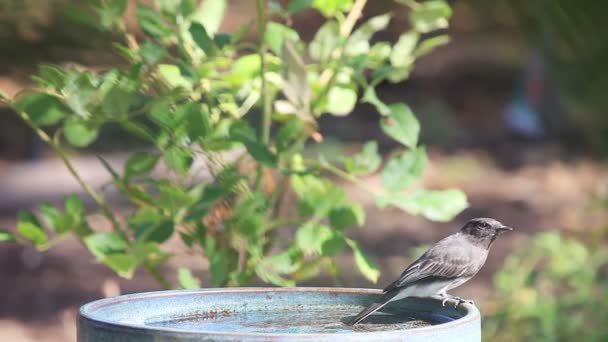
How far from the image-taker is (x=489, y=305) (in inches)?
189

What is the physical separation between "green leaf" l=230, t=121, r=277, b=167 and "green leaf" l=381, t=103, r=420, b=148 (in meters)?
0.26

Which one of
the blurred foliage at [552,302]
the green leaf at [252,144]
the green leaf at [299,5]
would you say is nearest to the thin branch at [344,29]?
the green leaf at [299,5]

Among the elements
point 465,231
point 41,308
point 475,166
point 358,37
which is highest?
point 358,37

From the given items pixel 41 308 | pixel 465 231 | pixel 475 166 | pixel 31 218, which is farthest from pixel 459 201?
pixel 475 166

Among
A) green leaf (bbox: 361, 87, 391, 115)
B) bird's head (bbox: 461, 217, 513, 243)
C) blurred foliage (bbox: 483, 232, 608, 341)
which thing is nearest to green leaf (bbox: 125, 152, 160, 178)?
green leaf (bbox: 361, 87, 391, 115)

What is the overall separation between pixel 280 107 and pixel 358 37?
0.23 metres

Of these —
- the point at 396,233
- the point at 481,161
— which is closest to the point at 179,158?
the point at 396,233

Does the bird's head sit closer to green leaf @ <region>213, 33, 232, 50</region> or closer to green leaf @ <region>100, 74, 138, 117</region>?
green leaf @ <region>213, 33, 232, 50</region>

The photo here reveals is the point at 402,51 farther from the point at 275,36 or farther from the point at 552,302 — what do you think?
the point at 552,302

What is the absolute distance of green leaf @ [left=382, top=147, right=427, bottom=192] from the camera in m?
1.97

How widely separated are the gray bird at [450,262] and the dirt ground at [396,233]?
30.8 inches

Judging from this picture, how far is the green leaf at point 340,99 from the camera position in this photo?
216cm

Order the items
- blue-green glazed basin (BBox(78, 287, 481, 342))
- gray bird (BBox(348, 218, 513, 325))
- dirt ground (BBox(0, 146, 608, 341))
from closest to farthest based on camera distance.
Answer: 1. blue-green glazed basin (BBox(78, 287, 481, 342))
2. gray bird (BBox(348, 218, 513, 325))
3. dirt ground (BBox(0, 146, 608, 341))

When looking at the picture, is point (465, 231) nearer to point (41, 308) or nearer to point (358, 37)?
point (358, 37)
